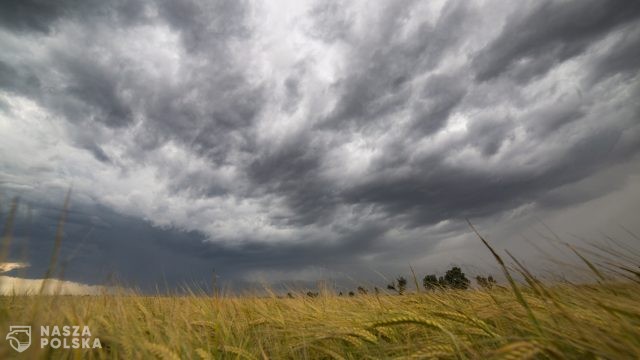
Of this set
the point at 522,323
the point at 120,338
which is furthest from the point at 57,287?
the point at 522,323

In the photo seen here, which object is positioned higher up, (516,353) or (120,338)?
(120,338)

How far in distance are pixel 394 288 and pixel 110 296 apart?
342cm

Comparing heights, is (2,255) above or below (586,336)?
above

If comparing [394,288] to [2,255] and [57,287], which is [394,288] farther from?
[2,255]

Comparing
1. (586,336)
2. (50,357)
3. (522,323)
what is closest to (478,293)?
(522,323)

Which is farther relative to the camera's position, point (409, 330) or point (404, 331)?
point (404, 331)

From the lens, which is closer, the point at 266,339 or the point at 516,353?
the point at 516,353

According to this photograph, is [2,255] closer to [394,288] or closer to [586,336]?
[586,336]

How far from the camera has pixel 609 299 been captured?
2.23m

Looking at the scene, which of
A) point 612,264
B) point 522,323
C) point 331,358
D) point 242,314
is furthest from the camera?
point 242,314

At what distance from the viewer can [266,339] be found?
3377 millimetres

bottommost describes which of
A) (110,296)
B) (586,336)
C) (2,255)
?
(586,336)

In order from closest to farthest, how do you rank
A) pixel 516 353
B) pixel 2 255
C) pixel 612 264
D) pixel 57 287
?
1. pixel 2 255
2. pixel 516 353
3. pixel 57 287
4. pixel 612 264

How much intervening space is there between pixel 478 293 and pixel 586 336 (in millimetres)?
4117
